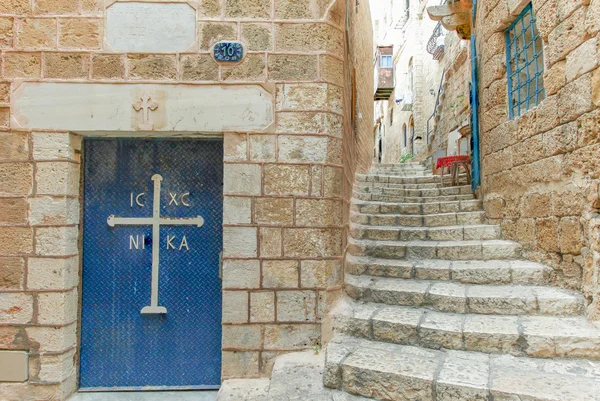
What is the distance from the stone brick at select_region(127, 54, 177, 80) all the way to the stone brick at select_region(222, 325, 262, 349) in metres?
1.89

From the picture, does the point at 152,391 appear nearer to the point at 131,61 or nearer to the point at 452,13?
the point at 131,61

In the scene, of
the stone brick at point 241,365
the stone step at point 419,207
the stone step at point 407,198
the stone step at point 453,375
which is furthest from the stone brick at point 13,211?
the stone step at point 407,198

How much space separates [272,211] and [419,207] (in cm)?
248

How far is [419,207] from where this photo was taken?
15.7 feet

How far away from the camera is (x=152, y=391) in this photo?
2951 millimetres

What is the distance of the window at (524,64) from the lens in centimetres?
354

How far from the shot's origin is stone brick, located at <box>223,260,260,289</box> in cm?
289

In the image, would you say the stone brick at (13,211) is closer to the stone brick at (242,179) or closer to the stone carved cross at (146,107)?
the stone carved cross at (146,107)

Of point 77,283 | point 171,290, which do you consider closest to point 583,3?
point 171,290

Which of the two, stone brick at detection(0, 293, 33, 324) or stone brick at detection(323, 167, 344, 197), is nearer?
stone brick at detection(0, 293, 33, 324)

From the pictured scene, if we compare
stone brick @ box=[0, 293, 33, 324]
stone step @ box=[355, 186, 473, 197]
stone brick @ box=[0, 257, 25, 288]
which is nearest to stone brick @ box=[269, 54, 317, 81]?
stone brick @ box=[0, 257, 25, 288]

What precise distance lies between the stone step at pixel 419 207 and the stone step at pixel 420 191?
68cm

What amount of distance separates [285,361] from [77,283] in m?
1.64

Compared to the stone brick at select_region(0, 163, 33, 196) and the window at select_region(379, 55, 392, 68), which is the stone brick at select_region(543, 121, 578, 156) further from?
the window at select_region(379, 55, 392, 68)
